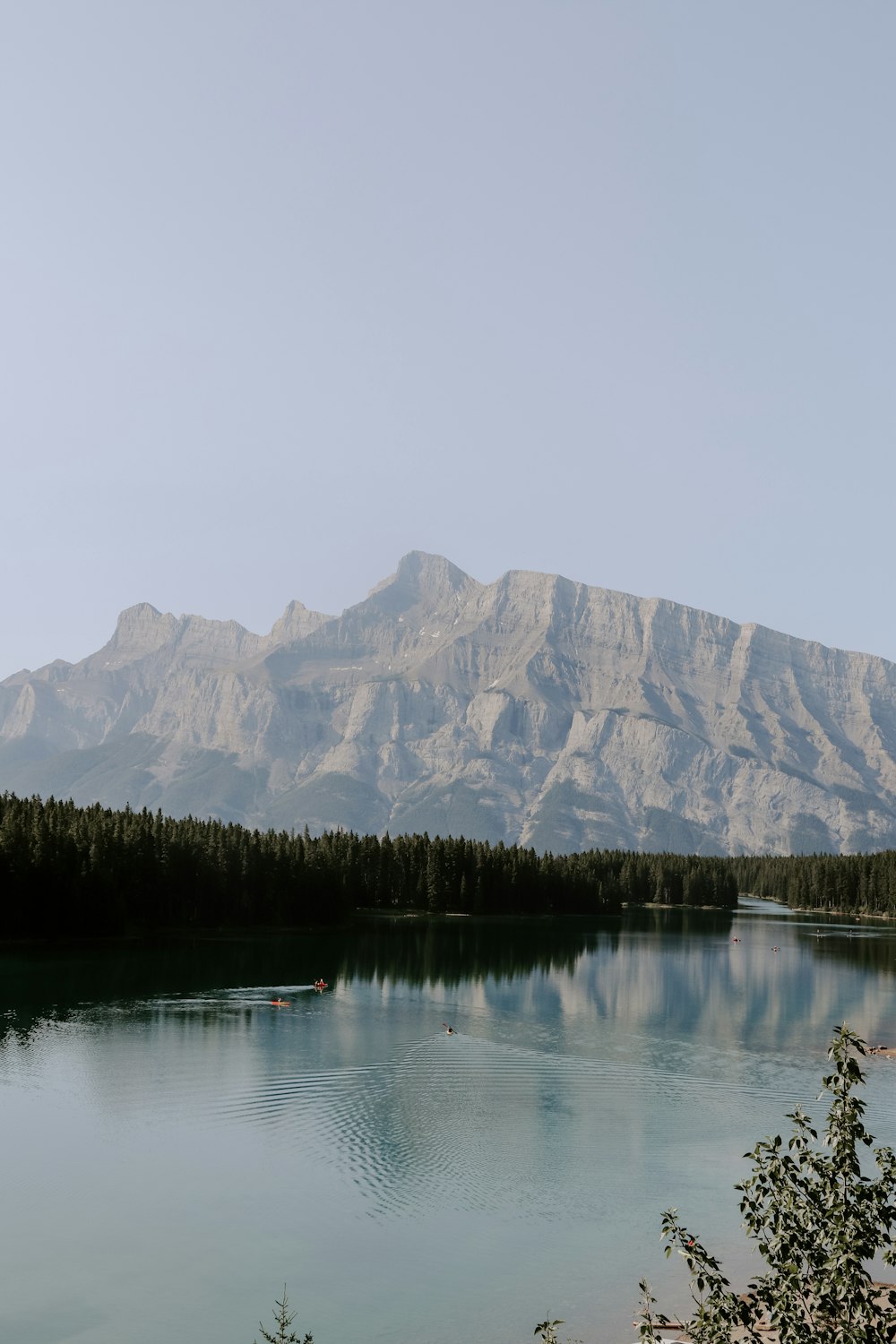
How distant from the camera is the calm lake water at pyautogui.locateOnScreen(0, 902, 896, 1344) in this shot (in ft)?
128

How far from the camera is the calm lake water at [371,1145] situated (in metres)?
39.1

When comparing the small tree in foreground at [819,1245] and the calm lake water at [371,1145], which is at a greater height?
the small tree in foreground at [819,1245]

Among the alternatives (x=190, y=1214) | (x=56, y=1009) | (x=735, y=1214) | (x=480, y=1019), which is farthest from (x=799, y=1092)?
(x=56, y=1009)

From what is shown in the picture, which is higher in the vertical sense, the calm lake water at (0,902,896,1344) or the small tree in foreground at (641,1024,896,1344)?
the small tree in foreground at (641,1024,896,1344)

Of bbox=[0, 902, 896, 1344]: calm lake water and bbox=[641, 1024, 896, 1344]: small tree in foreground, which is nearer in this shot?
bbox=[641, 1024, 896, 1344]: small tree in foreground

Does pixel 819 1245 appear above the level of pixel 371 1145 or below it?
above

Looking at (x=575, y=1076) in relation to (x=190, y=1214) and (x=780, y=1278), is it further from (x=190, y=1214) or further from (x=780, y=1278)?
(x=780, y=1278)

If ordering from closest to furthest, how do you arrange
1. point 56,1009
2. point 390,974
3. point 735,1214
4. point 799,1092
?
1. point 735,1214
2. point 799,1092
3. point 56,1009
4. point 390,974

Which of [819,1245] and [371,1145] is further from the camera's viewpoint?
[371,1145]

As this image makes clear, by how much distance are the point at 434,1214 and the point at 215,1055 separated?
34.2 metres

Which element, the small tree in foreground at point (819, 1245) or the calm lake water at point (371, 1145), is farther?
the calm lake water at point (371, 1145)

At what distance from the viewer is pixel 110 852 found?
160 meters

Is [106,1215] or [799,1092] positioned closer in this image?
[106,1215]

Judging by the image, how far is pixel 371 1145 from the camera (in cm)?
5778
